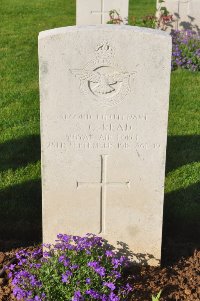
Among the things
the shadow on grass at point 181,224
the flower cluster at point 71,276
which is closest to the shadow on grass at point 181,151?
the shadow on grass at point 181,224

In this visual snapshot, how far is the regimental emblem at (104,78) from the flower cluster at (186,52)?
5.57 m

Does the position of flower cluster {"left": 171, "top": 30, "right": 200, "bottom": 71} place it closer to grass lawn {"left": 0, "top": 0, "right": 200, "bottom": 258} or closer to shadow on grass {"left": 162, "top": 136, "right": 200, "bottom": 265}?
grass lawn {"left": 0, "top": 0, "right": 200, "bottom": 258}

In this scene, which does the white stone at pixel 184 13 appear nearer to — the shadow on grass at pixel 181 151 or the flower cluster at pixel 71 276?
the shadow on grass at pixel 181 151

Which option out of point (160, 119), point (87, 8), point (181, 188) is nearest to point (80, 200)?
point (160, 119)

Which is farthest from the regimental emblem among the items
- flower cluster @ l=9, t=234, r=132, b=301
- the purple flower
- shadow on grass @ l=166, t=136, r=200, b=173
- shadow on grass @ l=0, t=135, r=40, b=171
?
shadow on grass @ l=0, t=135, r=40, b=171

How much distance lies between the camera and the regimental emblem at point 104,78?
3828 millimetres

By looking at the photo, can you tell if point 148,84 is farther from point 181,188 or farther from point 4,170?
point 4,170

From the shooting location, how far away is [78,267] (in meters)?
3.88

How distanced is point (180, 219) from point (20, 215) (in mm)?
1405

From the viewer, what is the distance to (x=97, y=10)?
1015 cm

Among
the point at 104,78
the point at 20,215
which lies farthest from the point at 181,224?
the point at 104,78

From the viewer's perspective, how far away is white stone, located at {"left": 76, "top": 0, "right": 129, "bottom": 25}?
10000 millimetres

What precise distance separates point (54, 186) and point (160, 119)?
35.0 inches

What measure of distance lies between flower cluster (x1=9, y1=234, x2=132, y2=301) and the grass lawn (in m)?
0.80
